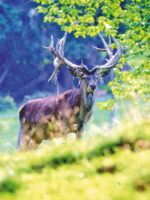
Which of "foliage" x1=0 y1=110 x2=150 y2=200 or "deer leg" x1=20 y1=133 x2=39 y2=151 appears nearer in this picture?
"foliage" x1=0 y1=110 x2=150 y2=200

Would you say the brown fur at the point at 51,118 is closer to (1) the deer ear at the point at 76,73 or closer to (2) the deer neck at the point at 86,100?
(2) the deer neck at the point at 86,100

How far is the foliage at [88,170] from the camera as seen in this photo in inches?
136

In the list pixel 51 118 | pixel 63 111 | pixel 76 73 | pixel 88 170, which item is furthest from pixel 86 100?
pixel 88 170

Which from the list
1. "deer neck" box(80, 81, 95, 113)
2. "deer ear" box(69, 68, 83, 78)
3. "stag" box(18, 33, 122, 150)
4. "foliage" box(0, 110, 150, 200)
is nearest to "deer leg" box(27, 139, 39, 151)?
"stag" box(18, 33, 122, 150)

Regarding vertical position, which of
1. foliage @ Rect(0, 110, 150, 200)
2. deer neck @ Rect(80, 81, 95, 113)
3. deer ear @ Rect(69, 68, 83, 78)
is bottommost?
deer neck @ Rect(80, 81, 95, 113)

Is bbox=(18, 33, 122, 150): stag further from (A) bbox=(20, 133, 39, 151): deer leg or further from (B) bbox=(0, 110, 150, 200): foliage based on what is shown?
(B) bbox=(0, 110, 150, 200): foliage

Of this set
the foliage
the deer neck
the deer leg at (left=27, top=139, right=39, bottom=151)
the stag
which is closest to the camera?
the foliage

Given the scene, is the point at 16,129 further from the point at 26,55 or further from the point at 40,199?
the point at 40,199

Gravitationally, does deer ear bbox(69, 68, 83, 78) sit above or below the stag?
above

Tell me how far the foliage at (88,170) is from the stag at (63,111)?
4.31 metres

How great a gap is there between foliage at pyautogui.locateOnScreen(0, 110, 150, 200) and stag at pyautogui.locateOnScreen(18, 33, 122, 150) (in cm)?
431

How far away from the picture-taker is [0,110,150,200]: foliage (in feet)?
11.3

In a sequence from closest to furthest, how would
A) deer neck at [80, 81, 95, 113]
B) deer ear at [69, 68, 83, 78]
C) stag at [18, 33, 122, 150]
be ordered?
stag at [18, 33, 122, 150] < deer neck at [80, 81, 95, 113] < deer ear at [69, 68, 83, 78]

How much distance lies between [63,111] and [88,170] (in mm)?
5858
